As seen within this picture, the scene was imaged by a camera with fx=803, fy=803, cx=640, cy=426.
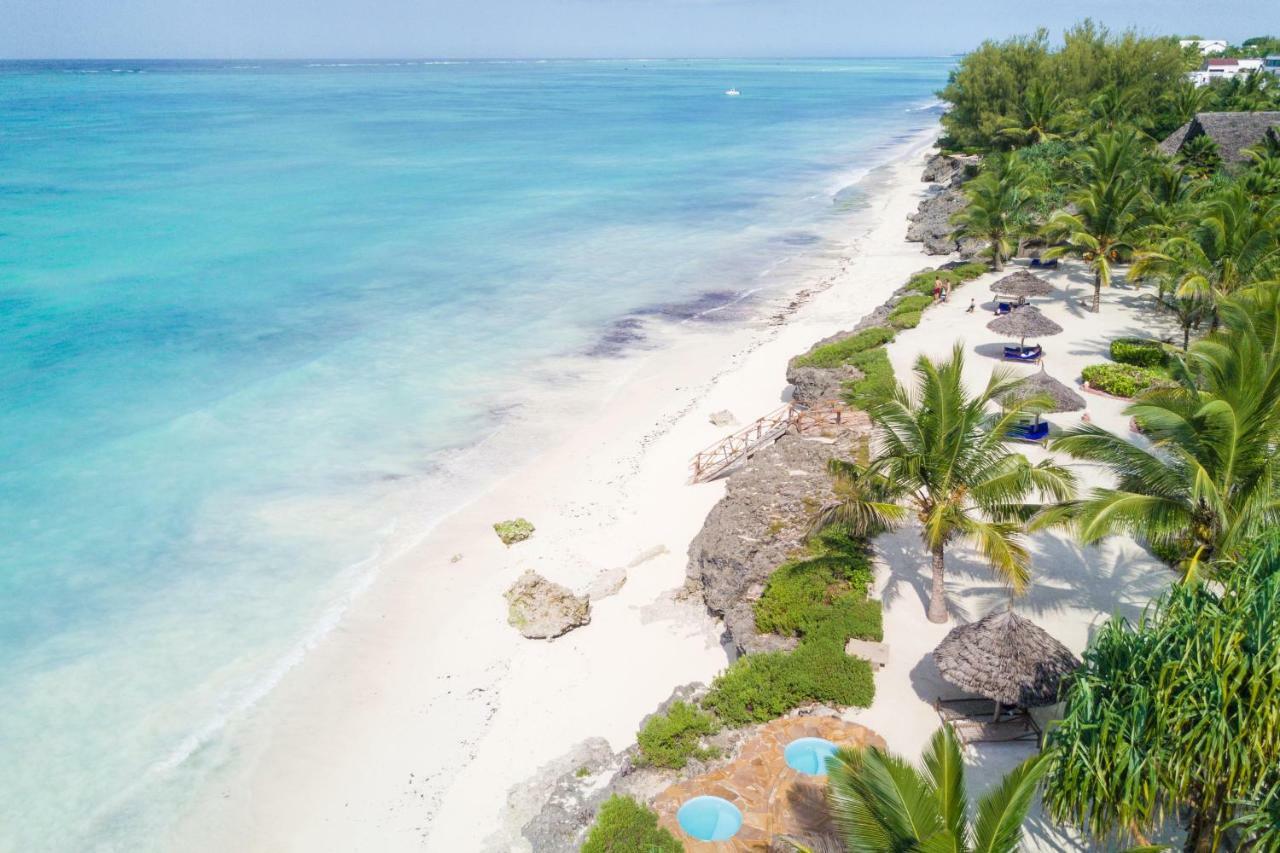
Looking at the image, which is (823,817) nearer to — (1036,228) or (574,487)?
(574,487)

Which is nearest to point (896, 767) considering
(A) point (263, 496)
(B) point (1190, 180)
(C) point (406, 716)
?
(C) point (406, 716)

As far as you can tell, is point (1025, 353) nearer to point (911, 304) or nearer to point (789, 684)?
point (911, 304)

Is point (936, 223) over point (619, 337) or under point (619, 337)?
over

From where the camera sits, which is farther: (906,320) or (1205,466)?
(906,320)

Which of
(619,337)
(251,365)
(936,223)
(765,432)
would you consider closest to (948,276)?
(619,337)

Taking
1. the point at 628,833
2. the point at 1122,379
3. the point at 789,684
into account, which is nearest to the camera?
the point at 628,833

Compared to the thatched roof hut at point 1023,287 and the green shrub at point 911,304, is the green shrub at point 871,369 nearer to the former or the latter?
the green shrub at point 911,304
